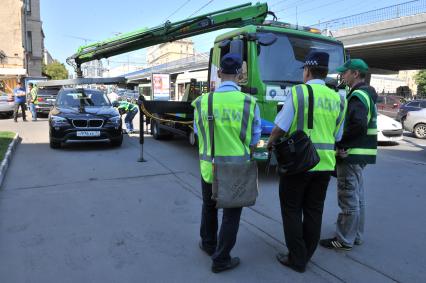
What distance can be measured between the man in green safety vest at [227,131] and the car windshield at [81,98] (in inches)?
304

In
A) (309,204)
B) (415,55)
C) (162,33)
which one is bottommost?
(309,204)

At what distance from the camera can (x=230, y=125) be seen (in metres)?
3.10

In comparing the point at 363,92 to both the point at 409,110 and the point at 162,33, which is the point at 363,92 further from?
the point at 409,110

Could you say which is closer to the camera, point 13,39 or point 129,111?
point 129,111

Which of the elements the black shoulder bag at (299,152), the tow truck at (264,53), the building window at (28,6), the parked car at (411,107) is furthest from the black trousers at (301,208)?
the building window at (28,6)

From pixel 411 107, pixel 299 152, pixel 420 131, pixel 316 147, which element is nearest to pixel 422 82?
pixel 411 107

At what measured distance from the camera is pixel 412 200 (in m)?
5.69

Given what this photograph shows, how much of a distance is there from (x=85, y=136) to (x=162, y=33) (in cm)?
346

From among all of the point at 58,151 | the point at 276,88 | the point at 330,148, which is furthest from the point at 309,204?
the point at 58,151

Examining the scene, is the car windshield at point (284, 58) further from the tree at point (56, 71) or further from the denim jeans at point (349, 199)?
the tree at point (56, 71)

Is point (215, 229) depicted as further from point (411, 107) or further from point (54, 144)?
point (411, 107)

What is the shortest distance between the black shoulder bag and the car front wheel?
1308cm

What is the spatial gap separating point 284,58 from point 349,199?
3428 millimetres

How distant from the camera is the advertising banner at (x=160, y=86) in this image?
25.5 metres
